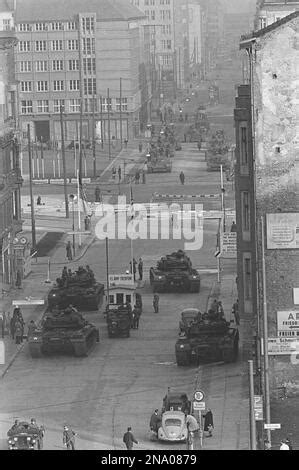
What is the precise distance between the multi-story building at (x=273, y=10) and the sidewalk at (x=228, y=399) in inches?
383

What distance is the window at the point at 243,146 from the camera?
6514 cm

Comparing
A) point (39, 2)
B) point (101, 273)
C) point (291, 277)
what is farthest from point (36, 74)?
point (291, 277)

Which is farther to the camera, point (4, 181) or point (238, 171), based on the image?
point (4, 181)

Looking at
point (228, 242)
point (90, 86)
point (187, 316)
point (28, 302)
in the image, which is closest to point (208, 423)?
point (187, 316)

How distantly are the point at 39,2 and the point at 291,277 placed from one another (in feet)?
404

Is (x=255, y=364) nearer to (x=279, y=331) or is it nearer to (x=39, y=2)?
(x=279, y=331)

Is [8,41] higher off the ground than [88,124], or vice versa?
[8,41]

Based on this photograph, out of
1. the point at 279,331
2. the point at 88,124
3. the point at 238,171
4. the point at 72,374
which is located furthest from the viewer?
the point at 88,124

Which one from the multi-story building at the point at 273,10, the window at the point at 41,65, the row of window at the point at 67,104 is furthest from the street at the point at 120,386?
the window at the point at 41,65

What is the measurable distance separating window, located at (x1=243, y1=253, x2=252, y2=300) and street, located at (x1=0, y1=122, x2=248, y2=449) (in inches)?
112

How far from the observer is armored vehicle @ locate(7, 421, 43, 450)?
1972 inches

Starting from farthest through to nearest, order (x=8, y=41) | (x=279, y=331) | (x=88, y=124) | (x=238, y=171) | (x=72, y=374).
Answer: (x=88, y=124), (x=8, y=41), (x=238, y=171), (x=72, y=374), (x=279, y=331)

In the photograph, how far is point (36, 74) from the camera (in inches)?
6855

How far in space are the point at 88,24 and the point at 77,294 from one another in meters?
101
